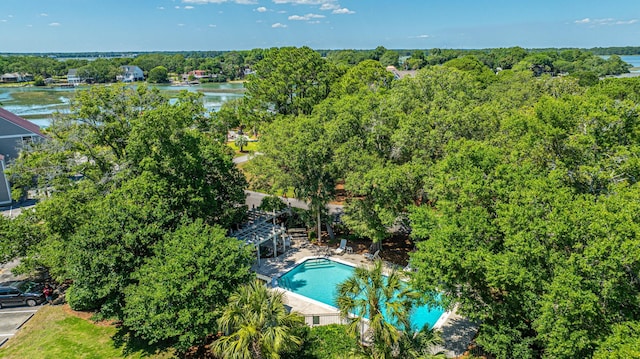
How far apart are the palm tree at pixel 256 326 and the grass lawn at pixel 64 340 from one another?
506cm

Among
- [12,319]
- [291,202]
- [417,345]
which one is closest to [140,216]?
[12,319]

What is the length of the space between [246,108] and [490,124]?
2545 cm

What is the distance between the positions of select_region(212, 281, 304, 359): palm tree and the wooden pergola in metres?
9.52

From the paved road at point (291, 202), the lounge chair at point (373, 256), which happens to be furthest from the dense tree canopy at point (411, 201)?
the paved road at point (291, 202)

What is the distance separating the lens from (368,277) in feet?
43.3

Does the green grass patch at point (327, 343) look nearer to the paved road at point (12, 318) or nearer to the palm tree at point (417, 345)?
the palm tree at point (417, 345)

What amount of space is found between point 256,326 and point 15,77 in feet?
585

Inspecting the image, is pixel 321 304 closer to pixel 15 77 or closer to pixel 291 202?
pixel 291 202

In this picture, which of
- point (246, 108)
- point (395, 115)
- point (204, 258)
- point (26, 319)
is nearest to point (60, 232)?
point (26, 319)

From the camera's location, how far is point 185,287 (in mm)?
13914

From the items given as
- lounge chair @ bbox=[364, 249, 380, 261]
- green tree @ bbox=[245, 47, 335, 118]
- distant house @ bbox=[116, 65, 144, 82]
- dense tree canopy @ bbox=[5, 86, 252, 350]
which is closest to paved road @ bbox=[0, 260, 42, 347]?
dense tree canopy @ bbox=[5, 86, 252, 350]

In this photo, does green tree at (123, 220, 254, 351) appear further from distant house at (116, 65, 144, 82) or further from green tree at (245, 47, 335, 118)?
distant house at (116, 65, 144, 82)

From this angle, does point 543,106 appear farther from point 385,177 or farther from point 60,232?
point 60,232

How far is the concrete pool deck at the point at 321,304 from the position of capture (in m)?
16.2
